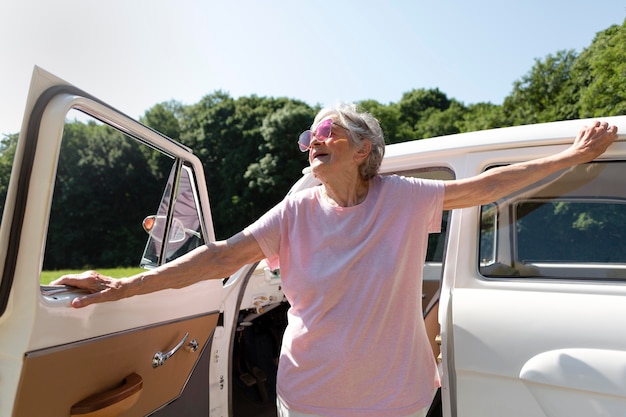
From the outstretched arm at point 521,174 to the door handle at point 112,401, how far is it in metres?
1.43

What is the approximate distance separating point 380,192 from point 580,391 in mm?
988

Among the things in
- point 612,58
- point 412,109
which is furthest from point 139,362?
point 412,109

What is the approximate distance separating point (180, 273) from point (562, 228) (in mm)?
1581

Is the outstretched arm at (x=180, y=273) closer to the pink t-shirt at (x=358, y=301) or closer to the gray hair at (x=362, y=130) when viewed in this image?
the pink t-shirt at (x=358, y=301)

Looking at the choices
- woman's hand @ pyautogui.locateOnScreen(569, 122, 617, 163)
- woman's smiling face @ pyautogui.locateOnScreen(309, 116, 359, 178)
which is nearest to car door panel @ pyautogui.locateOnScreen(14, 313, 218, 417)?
woman's smiling face @ pyautogui.locateOnScreen(309, 116, 359, 178)

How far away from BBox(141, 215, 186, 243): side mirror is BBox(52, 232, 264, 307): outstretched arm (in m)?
0.77

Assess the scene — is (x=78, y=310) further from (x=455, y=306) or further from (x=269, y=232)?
(x=455, y=306)

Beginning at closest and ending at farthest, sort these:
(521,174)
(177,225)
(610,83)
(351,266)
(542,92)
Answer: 1. (351,266)
2. (521,174)
3. (177,225)
4. (610,83)
5. (542,92)

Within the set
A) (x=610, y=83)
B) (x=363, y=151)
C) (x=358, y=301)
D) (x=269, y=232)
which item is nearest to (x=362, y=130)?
(x=363, y=151)

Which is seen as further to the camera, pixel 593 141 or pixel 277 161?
pixel 277 161

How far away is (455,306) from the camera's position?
198 cm

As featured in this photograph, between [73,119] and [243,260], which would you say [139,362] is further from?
[73,119]

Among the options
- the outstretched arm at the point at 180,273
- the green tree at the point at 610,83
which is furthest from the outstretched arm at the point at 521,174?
the green tree at the point at 610,83

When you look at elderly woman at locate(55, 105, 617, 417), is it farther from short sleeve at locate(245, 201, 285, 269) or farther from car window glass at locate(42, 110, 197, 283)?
car window glass at locate(42, 110, 197, 283)
